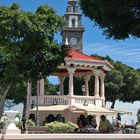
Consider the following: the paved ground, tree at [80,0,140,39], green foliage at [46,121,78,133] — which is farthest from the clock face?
tree at [80,0,140,39]

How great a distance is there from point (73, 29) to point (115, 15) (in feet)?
355

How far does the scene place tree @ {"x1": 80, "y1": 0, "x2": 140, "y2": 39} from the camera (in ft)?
58.7

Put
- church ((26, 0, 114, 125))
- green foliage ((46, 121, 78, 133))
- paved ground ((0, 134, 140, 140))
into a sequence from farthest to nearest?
church ((26, 0, 114, 125)) → green foliage ((46, 121, 78, 133)) → paved ground ((0, 134, 140, 140))

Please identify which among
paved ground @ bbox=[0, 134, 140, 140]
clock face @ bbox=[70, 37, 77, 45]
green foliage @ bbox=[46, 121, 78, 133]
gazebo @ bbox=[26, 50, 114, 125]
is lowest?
paved ground @ bbox=[0, 134, 140, 140]

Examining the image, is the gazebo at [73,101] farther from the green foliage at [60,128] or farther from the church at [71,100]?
the green foliage at [60,128]

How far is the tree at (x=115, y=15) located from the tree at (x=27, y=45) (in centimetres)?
1682

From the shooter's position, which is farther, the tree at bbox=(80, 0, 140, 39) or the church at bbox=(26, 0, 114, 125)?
the church at bbox=(26, 0, 114, 125)

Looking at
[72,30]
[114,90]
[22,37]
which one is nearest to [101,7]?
[22,37]

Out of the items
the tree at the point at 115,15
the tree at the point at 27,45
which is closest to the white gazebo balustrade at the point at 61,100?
the tree at the point at 27,45

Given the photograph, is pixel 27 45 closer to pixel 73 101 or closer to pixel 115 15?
pixel 73 101

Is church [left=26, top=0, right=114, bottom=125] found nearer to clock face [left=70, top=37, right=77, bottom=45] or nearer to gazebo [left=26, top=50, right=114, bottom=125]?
gazebo [left=26, top=50, right=114, bottom=125]

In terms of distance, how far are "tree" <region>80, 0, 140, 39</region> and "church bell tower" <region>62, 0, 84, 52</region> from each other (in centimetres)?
10415

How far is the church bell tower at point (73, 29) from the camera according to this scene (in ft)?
411

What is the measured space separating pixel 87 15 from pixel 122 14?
188 centimetres
